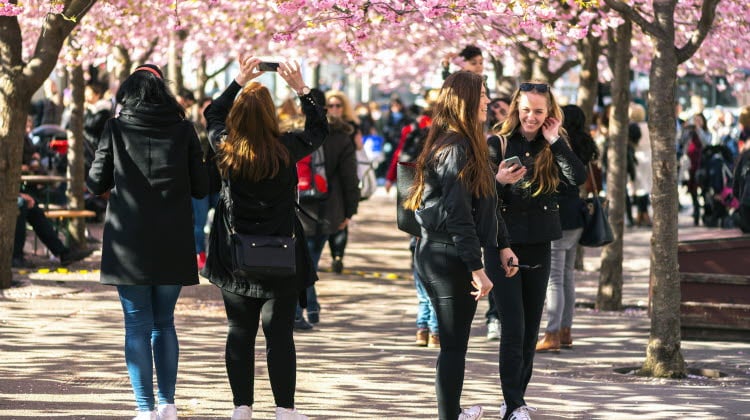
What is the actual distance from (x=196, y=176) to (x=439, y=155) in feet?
3.97

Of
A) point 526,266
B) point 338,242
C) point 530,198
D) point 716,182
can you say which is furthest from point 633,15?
point 716,182

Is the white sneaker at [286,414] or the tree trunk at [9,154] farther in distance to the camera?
the tree trunk at [9,154]

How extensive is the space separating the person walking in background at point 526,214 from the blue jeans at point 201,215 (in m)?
6.67

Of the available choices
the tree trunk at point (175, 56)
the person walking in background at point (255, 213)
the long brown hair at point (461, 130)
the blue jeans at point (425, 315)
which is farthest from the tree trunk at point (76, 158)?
the long brown hair at point (461, 130)

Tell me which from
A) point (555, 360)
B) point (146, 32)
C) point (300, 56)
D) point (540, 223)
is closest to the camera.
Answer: point (540, 223)

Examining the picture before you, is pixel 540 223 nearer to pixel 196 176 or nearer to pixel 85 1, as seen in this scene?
pixel 196 176

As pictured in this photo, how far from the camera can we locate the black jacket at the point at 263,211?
671 centimetres

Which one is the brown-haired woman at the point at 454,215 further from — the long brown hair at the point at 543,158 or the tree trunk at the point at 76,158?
the tree trunk at the point at 76,158

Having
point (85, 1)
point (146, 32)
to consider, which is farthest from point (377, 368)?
point (146, 32)

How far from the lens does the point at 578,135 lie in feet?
31.4

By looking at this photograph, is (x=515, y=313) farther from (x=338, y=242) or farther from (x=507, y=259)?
(x=338, y=242)

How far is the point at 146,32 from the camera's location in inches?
706

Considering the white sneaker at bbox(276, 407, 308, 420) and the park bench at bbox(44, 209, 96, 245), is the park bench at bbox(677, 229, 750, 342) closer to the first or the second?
the white sneaker at bbox(276, 407, 308, 420)

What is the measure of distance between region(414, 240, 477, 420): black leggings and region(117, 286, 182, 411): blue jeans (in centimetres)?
127
